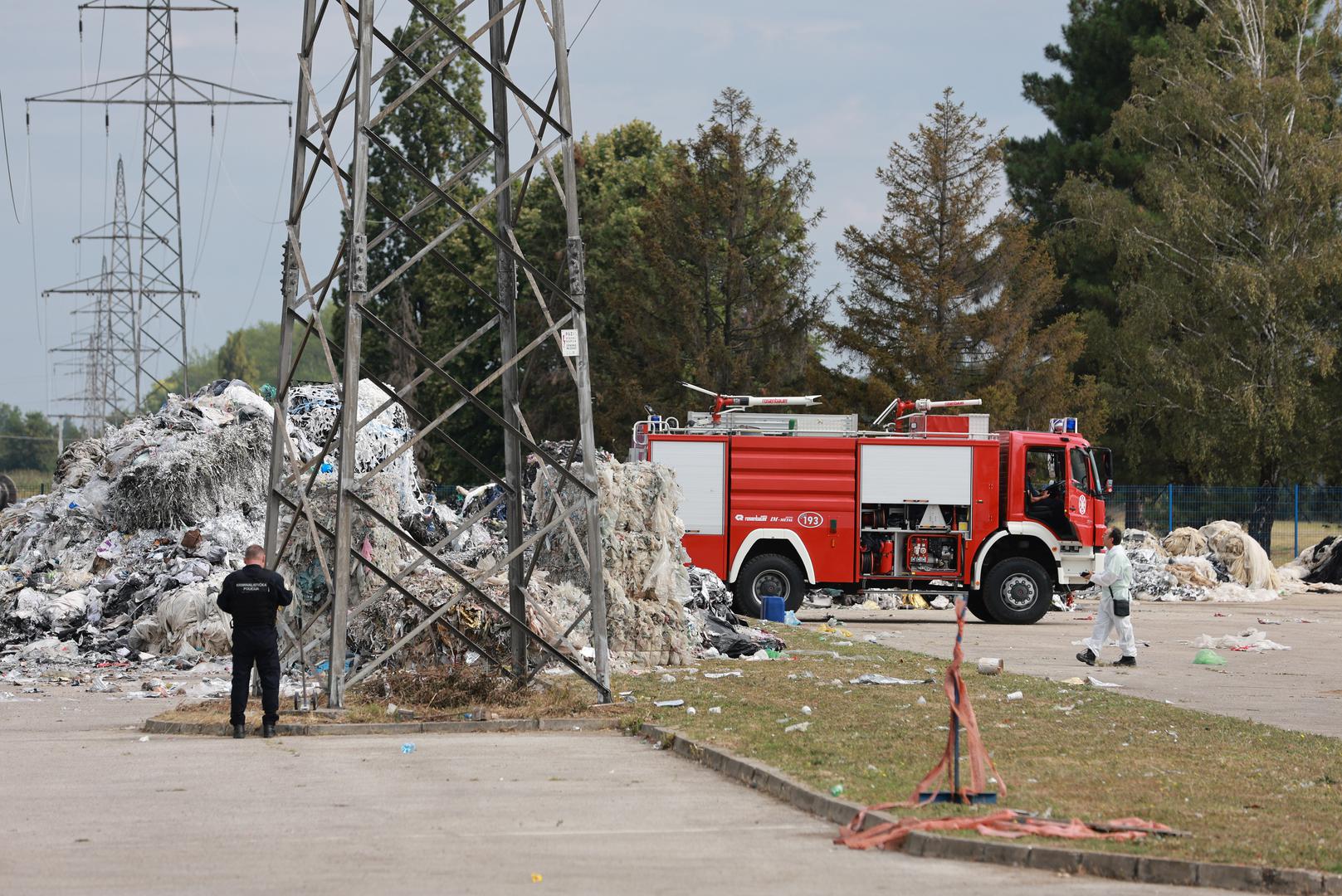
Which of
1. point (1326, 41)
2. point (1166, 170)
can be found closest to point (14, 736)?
point (1166, 170)

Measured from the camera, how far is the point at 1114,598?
19062 mm

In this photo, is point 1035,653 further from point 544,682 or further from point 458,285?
point 458,285

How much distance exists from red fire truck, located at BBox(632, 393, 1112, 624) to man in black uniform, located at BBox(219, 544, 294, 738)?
13781 mm

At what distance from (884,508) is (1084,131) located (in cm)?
3639

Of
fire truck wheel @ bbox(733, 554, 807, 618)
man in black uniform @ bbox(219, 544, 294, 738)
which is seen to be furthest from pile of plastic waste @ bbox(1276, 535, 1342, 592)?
man in black uniform @ bbox(219, 544, 294, 738)

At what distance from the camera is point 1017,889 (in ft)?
24.7

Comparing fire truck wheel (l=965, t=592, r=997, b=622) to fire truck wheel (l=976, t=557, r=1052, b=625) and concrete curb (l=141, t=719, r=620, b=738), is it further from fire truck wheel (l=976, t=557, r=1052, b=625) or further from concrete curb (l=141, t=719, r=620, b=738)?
concrete curb (l=141, t=719, r=620, b=738)

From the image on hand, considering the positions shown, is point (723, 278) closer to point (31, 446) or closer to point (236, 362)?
point (31, 446)

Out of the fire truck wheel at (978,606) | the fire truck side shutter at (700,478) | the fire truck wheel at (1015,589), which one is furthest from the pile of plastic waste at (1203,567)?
the fire truck side shutter at (700,478)

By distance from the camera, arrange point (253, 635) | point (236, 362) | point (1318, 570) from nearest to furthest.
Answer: point (253, 635) < point (1318, 570) < point (236, 362)

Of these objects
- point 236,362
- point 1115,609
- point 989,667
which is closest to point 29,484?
point 1115,609

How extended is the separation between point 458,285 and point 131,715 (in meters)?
42.2

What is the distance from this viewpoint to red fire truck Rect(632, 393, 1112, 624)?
26766 millimetres

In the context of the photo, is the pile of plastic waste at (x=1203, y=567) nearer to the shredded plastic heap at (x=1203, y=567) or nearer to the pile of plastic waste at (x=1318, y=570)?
the shredded plastic heap at (x=1203, y=567)
